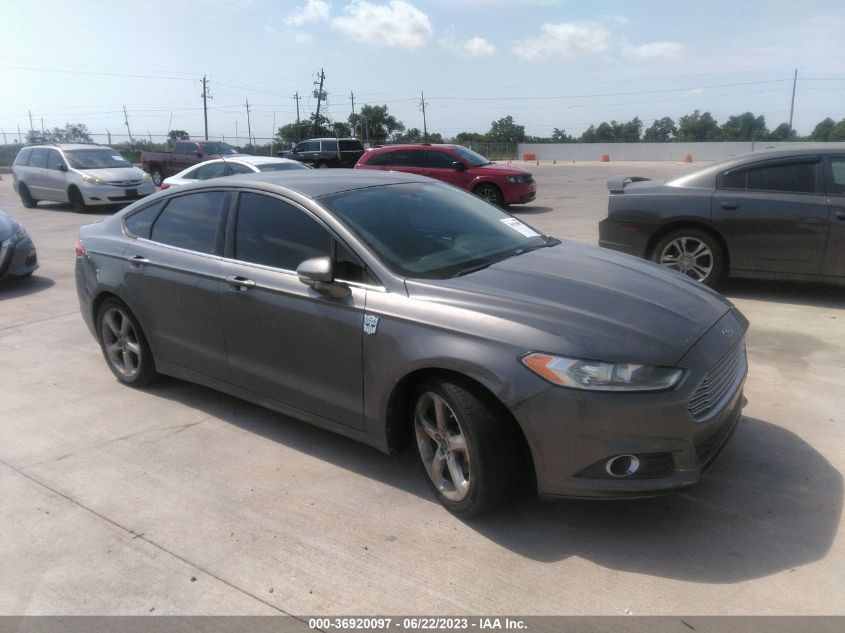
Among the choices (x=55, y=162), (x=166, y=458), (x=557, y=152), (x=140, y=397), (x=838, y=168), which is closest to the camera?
(x=166, y=458)

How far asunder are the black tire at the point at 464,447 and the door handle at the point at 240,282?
1281 mm

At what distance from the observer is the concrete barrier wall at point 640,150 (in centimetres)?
5185

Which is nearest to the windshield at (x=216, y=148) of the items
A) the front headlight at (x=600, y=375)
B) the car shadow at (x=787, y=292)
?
the car shadow at (x=787, y=292)

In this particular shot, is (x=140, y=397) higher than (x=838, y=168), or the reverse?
(x=838, y=168)

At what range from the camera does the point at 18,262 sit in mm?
8727

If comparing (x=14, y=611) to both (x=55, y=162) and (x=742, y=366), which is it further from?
(x=55, y=162)

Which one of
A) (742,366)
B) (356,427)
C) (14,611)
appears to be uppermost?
(742,366)

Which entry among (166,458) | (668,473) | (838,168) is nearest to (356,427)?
(166,458)

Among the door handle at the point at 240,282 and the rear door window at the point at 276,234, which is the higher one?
the rear door window at the point at 276,234

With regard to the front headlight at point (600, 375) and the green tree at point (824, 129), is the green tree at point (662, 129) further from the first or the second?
the front headlight at point (600, 375)

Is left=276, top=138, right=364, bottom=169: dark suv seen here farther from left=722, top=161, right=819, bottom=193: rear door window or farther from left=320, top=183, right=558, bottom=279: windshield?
left=320, top=183, right=558, bottom=279: windshield

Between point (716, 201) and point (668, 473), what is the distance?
4919 millimetres

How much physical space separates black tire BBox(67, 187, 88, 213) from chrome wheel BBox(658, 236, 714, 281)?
14910mm
